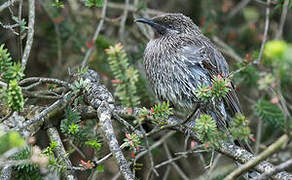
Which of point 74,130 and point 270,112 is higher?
point 74,130

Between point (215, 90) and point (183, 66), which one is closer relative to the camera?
point (215, 90)

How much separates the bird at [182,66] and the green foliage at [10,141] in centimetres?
222

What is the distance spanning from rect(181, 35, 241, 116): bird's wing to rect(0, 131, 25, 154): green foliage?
244cm

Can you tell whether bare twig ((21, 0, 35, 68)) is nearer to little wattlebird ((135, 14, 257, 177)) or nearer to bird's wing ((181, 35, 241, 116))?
little wattlebird ((135, 14, 257, 177))

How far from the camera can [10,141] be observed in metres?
1.86

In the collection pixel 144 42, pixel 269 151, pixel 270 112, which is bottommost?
pixel 270 112

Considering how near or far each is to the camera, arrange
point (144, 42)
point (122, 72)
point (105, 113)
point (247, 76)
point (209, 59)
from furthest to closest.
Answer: point (144, 42)
point (247, 76)
point (209, 59)
point (105, 113)
point (122, 72)

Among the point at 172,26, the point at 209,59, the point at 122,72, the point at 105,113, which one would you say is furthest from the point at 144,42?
the point at 122,72

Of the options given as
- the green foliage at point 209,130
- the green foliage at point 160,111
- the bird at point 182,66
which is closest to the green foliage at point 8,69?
the green foliage at point 160,111

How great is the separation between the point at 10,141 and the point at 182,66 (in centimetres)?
245

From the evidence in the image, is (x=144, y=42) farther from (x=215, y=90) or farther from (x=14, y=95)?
(x=14, y=95)

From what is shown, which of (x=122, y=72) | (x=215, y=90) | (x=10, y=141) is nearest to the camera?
(x=10, y=141)

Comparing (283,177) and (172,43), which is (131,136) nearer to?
(283,177)

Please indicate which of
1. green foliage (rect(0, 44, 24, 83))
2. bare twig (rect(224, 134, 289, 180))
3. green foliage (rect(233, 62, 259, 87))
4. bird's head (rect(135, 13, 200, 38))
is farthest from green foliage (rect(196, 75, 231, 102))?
bird's head (rect(135, 13, 200, 38))
